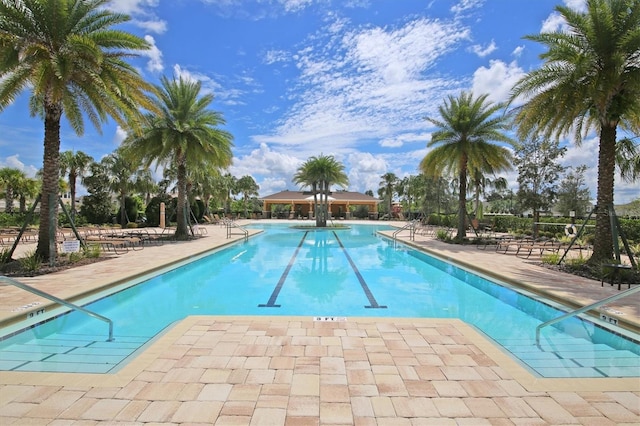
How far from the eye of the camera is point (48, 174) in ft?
33.2

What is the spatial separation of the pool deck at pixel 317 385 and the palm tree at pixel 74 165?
27933mm

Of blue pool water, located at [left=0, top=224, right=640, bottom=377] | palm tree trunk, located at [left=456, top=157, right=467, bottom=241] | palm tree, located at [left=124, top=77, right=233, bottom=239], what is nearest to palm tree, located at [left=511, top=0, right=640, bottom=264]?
blue pool water, located at [left=0, top=224, right=640, bottom=377]

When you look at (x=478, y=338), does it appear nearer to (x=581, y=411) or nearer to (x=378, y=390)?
(x=581, y=411)

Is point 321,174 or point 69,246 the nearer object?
point 69,246

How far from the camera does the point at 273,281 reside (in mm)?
10133

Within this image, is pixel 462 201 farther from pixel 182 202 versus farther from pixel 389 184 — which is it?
pixel 389 184

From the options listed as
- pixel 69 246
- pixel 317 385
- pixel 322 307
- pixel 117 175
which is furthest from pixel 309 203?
pixel 317 385

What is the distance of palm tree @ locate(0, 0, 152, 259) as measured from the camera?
914 cm

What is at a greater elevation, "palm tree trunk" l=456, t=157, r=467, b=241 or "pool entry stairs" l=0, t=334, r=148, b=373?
"palm tree trunk" l=456, t=157, r=467, b=241

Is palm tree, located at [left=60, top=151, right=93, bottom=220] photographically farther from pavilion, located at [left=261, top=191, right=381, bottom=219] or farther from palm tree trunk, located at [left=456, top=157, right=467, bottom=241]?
palm tree trunk, located at [left=456, top=157, right=467, bottom=241]

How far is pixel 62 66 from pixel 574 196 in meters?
32.1

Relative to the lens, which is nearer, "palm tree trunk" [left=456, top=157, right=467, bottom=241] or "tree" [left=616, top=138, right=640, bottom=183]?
"tree" [left=616, top=138, right=640, bottom=183]

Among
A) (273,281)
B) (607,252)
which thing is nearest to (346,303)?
(273,281)

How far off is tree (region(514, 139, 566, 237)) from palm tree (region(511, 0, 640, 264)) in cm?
1224
